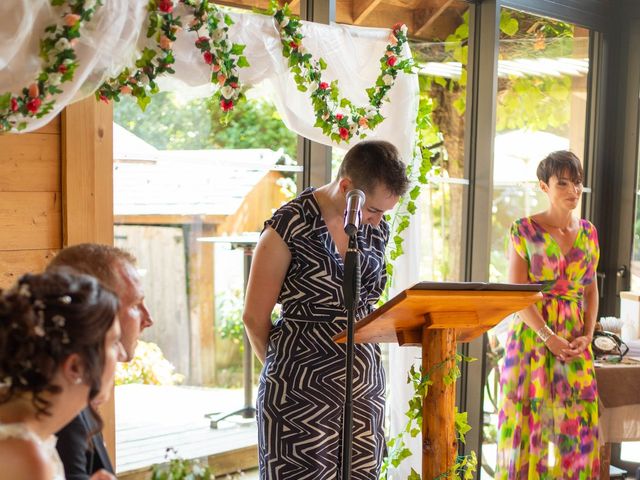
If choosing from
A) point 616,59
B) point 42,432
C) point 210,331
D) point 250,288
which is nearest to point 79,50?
point 250,288

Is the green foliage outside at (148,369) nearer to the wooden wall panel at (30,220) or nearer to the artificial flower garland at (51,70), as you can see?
the wooden wall panel at (30,220)

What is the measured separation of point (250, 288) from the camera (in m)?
2.52

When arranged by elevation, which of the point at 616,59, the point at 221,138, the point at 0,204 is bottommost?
the point at 0,204

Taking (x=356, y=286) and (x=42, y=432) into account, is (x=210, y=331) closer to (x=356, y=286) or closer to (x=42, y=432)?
(x=356, y=286)

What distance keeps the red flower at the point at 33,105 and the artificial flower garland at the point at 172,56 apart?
308mm

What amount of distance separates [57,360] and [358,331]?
96cm

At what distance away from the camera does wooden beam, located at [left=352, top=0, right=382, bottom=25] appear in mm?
3744

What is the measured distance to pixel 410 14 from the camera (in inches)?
156

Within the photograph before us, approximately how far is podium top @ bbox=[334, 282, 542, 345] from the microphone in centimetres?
20

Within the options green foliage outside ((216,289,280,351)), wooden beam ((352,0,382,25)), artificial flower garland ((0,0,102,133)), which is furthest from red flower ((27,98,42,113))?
wooden beam ((352,0,382,25))

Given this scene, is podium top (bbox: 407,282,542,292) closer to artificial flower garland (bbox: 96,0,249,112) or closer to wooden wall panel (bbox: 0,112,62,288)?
artificial flower garland (bbox: 96,0,249,112)

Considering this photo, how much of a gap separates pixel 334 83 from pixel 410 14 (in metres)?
1.14

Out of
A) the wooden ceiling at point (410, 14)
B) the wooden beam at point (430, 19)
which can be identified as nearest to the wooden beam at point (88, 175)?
the wooden ceiling at point (410, 14)

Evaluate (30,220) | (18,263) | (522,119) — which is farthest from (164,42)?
(522,119)
